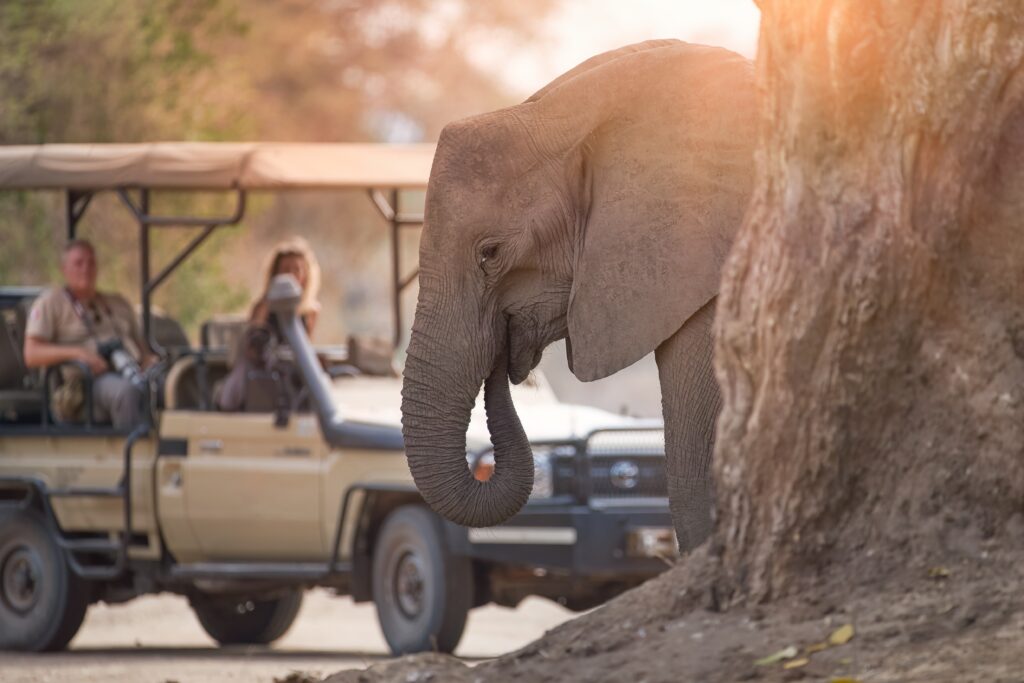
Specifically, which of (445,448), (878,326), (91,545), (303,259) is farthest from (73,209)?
(878,326)

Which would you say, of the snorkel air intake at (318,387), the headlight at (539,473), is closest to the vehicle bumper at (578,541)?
the headlight at (539,473)

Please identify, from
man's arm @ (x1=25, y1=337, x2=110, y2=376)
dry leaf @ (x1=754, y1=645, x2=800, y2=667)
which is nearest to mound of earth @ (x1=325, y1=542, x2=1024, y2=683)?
dry leaf @ (x1=754, y1=645, x2=800, y2=667)

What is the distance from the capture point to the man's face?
1201 centimetres

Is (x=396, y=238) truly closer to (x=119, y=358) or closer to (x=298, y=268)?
(x=298, y=268)

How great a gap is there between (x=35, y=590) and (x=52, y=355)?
1.31 m

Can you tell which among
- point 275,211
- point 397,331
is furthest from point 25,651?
point 275,211

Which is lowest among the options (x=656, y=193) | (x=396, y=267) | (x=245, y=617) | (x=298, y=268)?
(x=245, y=617)

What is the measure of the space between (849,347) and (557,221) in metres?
1.54

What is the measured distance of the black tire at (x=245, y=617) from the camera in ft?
41.2

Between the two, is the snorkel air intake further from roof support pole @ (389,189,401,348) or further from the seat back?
the seat back

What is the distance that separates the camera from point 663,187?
585cm

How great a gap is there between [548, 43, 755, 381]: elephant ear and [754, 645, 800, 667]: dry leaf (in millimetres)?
1535

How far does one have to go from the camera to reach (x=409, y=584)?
1049 cm

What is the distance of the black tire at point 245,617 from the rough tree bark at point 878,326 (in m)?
8.07
